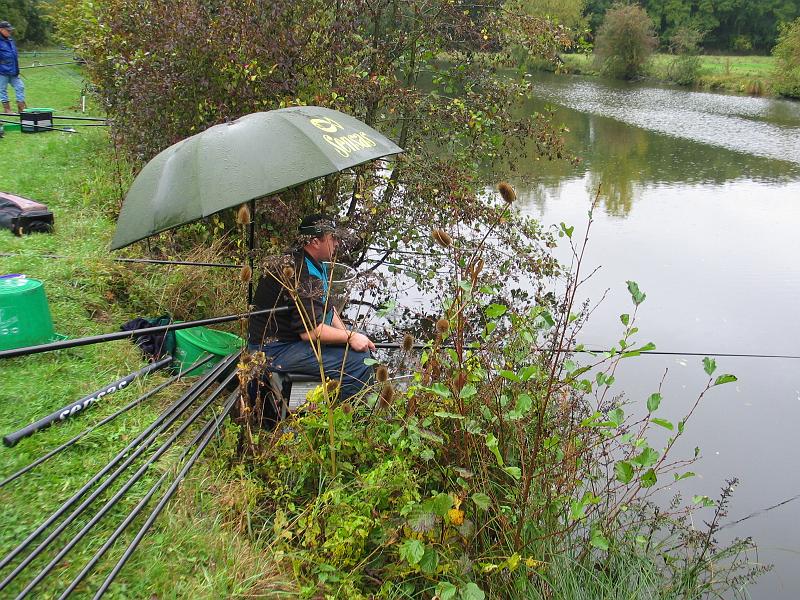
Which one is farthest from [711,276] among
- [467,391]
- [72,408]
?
[72,408]

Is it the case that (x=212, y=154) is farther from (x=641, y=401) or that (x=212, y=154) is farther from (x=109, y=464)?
(x=641, y=401)

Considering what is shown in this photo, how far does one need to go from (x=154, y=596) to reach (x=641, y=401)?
3.74 metres

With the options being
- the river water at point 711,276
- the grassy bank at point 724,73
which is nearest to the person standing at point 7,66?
the river water at point 711,276

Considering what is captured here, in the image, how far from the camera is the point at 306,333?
10.6 ft

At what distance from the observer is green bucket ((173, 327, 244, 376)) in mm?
3641

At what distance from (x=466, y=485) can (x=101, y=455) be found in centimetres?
142

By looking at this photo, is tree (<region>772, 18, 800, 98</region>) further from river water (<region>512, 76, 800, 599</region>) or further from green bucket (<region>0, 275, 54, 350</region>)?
green bucket (<region>0, 275, 54, 350</region>)

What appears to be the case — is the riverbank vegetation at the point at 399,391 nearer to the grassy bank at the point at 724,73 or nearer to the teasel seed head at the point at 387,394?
the teasel seed head at the point at 387,394

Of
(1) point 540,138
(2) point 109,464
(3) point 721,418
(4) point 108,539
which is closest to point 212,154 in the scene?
(2) point 109,464

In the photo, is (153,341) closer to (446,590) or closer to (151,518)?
(151,518)

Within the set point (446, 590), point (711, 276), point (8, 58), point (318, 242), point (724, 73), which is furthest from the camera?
point (724, 73)

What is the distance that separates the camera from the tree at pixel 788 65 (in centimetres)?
2519

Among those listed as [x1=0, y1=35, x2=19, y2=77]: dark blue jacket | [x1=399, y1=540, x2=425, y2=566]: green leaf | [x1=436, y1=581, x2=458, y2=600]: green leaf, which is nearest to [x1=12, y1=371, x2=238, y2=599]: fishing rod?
[x1=399, y1=540, x2=425, y2=566]: green leaf

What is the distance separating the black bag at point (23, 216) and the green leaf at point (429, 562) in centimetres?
405
